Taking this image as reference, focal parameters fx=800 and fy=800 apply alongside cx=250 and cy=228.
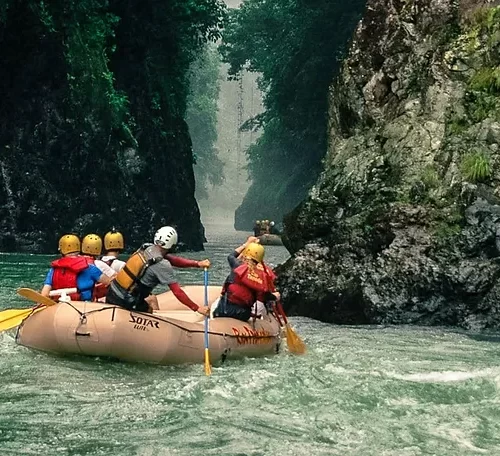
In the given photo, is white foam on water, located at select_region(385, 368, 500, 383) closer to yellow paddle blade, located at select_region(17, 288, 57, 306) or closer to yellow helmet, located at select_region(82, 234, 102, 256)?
yellow paddle blade, located at select_region(17, 288, 57, 306)

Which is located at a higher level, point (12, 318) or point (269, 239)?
point (269, 239)

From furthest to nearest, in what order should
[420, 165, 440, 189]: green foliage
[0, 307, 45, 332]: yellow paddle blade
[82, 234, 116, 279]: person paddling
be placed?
[420, 165, 440, 189]: green foliage
[82, 234, 116, 279]: person paddling
[0, 307, 45, 332]: yellow paddle blade

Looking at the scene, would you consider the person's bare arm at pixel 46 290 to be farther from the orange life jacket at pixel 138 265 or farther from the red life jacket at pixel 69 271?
the orange life jacket at pixel 138 265

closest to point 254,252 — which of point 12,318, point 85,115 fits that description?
point 12,318

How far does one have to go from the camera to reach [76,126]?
26047 mm

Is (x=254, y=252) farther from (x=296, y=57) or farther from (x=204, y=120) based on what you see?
(x=204, y=120)

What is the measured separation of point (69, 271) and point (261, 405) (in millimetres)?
4054

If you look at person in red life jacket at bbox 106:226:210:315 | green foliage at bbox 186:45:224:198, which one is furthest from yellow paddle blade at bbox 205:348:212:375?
green foliage at bbox 186:45:224:198

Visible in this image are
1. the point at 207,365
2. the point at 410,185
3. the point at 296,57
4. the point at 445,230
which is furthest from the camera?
the point at 296,57

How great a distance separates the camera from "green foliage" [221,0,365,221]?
37.7 m

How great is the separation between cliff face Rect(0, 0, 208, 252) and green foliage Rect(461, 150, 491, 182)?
15496 millimetres

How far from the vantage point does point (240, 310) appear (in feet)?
33.1

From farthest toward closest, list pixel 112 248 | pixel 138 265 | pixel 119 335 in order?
pixel 112 248
pixel 138 265
pixel 119 335

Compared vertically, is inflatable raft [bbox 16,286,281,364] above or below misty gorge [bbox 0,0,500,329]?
below
